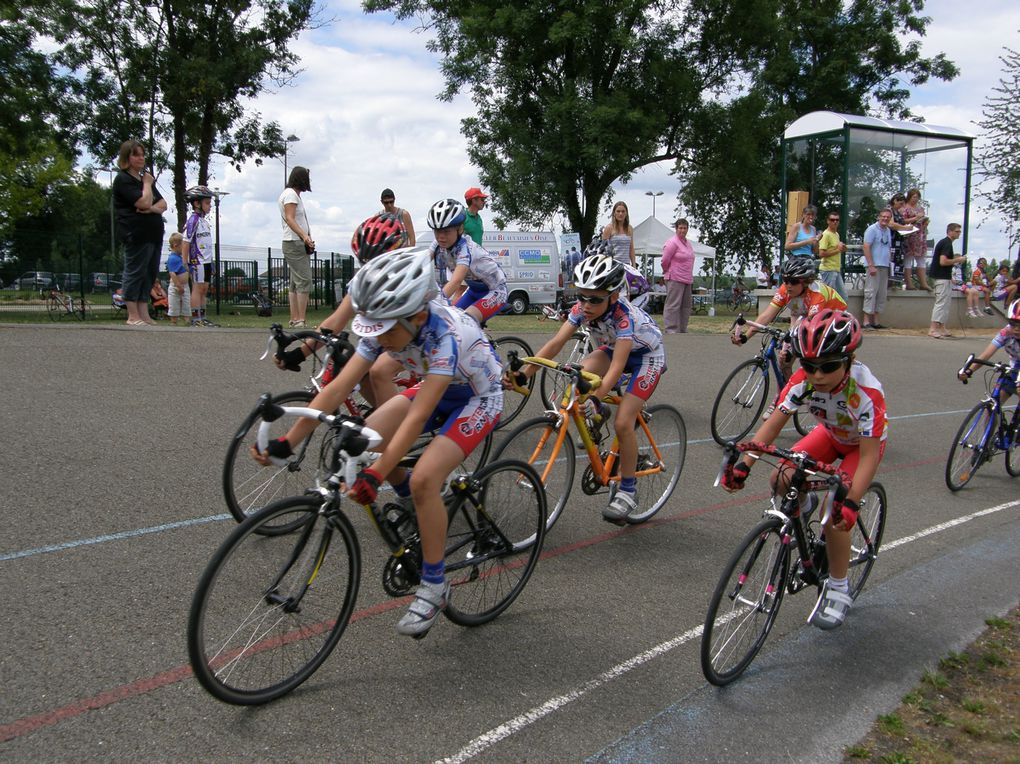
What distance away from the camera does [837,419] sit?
4656mm

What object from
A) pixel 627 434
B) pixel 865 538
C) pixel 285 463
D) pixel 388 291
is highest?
pixel 388 291

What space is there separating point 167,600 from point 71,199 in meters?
75.1

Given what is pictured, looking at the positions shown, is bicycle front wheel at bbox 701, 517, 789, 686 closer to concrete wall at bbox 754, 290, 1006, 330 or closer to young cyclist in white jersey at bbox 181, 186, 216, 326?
young cyclist in white jersey at bbox 181, 186, 216, 326

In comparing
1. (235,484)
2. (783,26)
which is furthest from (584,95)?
(235,484)

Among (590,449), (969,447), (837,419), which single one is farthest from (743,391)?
(837,419)

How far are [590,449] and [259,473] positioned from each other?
2.26m

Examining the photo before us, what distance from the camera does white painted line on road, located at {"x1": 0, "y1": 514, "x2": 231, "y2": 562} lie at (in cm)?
476

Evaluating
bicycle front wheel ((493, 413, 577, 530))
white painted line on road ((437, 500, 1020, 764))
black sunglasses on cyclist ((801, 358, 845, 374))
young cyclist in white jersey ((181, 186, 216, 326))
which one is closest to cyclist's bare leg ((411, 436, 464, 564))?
white painted line on road ((437, 500, 1020, 764))

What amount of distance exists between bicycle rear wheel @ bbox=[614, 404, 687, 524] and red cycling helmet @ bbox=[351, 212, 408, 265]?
2386mm

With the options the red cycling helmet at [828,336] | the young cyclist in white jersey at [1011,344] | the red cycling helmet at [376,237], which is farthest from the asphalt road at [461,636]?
the red cycling helmet at [376,237]

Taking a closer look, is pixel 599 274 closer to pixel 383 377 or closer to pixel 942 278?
pixel 383 377

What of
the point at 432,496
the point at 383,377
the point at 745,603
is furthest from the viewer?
the point at 383,377

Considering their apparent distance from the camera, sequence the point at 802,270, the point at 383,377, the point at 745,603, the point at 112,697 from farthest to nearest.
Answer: the point at 802,270
the point at 383,377
the point at 745,603
the point at 112,697

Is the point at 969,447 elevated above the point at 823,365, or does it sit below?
below
